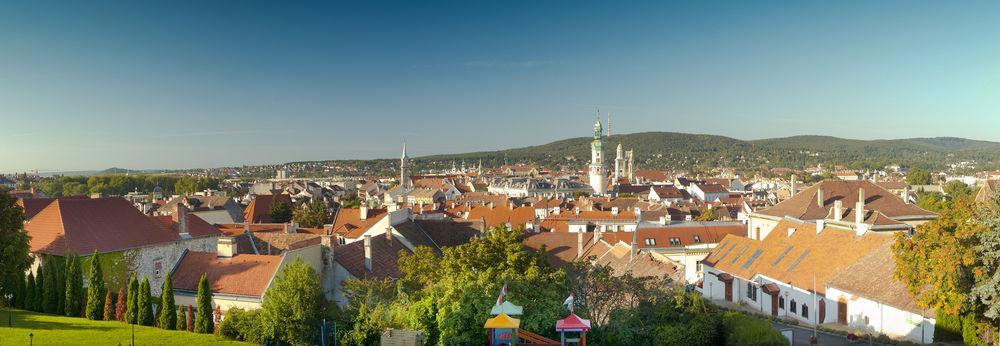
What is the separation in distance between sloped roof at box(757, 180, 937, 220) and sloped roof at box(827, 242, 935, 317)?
59.7ft

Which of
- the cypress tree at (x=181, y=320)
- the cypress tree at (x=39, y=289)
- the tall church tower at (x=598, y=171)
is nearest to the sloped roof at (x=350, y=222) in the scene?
the cypress tree at (x=39, y=289)

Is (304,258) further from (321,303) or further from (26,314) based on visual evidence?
(26,314)

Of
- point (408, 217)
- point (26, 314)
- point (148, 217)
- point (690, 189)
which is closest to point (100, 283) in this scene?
point (26, 314)

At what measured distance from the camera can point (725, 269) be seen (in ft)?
111

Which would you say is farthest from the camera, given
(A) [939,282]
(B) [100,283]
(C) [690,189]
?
(C) [690,189]

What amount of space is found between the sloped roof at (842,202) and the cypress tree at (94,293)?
39.4m

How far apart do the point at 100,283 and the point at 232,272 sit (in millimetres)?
4750

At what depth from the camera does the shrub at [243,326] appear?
2108cm

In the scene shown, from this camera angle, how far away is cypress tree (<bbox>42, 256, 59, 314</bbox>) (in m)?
25.5

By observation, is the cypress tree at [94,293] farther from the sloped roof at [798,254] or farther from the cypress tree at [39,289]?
the sloped roof at [798,254]

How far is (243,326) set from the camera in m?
21.5

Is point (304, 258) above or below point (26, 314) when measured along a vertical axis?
above

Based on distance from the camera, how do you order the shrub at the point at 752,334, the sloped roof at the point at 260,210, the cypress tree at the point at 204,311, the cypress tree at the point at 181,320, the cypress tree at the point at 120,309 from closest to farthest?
the shrub at the point at 752,334
the cypress tree at the point at 204,311
the cypress tree at the point at 181,320
the cypress tree at the point at 120,309
the sloped roof at the point at 260,210

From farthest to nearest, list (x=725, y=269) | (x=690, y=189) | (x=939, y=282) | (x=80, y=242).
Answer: (x=690, y=189) < (x=725, y=269) < (x=80, y=242) < (x=939, y=282)
